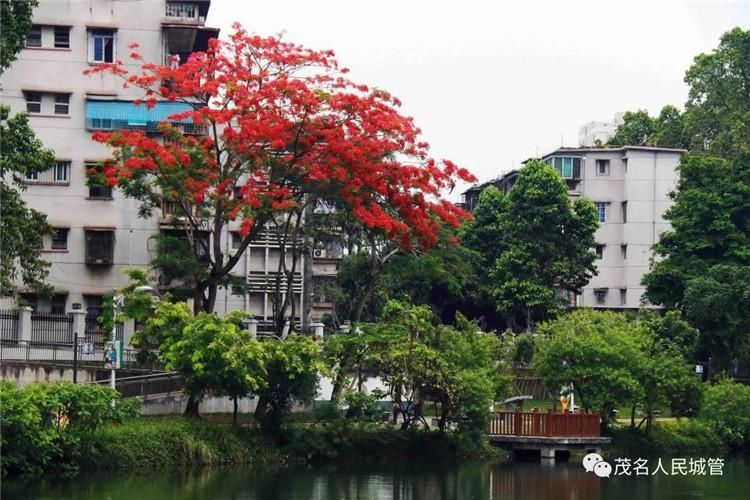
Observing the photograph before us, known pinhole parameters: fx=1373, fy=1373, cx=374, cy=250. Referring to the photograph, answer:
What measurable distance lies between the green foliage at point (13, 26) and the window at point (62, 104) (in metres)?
8.40

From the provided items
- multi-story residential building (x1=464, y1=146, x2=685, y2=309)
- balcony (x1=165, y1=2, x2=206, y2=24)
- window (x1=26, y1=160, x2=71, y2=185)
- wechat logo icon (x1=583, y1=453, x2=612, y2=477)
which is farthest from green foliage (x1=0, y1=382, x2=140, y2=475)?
multi-story residential building (x1=464, y1=146, x2=685, y2=309)

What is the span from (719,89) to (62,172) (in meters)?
37.1

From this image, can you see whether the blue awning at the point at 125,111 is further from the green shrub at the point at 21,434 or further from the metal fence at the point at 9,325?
the green shrub at the point at 21,434

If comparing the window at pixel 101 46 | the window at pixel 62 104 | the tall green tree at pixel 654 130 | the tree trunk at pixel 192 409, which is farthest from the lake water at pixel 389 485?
the tall green tree at pixel 654 130

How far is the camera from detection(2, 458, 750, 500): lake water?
31906 mm

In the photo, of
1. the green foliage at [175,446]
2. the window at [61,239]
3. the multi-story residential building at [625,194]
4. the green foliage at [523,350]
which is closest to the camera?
the green foliage at [175,446]

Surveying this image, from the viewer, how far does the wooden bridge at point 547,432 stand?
43.7 metres

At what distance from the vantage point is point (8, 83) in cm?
4612

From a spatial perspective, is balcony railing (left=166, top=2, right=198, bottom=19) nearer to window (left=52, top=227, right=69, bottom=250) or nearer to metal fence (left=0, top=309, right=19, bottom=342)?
window (left=52, top=227, right=69, bottom=250)

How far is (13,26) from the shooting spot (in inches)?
1485

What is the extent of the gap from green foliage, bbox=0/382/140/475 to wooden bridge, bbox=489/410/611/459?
543 inches

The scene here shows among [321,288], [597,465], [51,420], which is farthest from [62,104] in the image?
[321,288]

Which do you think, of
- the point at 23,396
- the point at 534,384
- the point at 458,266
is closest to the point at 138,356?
the point at 23,396

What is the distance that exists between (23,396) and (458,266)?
63.3 feet
